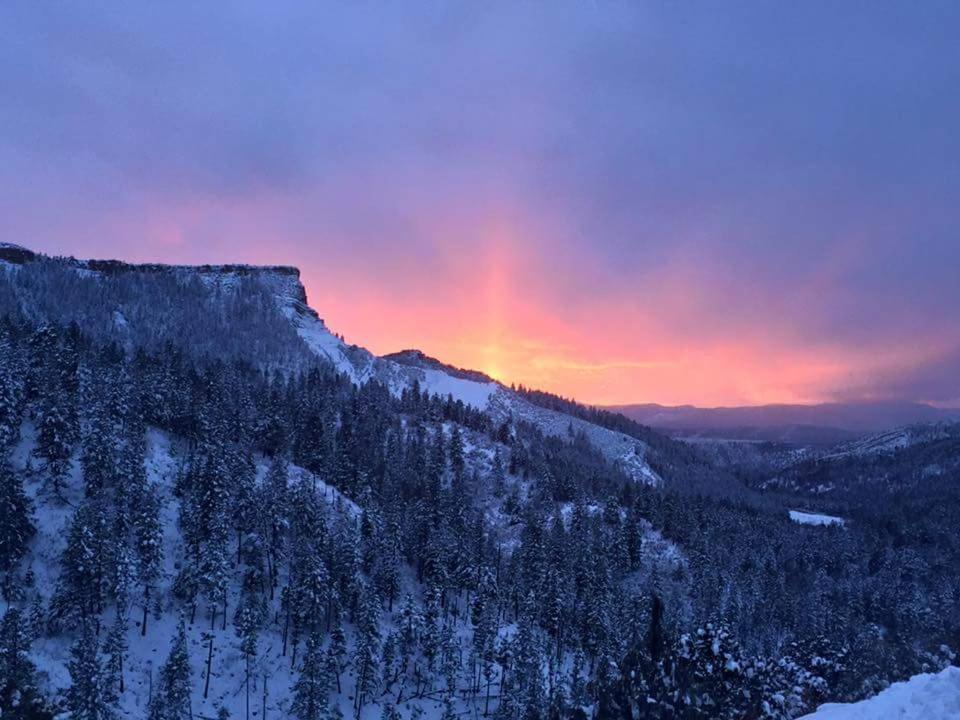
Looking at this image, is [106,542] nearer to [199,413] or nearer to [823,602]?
[199,413]

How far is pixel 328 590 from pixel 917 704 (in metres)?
67.3

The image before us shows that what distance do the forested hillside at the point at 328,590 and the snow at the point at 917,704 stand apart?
795 cm

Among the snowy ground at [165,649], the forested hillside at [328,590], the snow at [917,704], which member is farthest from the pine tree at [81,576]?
the snow at [917,704]

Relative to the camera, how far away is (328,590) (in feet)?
243

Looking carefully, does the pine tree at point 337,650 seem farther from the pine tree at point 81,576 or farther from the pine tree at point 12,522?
the pine tree at point 12,522

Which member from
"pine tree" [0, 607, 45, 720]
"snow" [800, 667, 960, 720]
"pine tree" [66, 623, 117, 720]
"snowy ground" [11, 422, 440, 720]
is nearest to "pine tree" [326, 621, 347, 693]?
"snowy ground" [11, 422, 440, 720]

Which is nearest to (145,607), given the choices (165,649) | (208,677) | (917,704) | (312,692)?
(165,649)

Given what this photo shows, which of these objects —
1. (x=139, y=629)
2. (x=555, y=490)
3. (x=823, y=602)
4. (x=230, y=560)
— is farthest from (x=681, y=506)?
(x=139, y=629)

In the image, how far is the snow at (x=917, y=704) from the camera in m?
16.0

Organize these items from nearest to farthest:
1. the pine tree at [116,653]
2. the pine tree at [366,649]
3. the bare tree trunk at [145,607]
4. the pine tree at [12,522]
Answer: the pine tree at [116,653] < the pine tree at [12,522] < the bare tree trunk at [145,607] < the pine tree at [366,649]

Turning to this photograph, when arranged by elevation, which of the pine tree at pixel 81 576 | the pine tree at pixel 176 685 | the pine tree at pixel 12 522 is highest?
the pine tree at pixel 12 522

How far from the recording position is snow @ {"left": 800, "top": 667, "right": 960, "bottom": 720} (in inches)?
629

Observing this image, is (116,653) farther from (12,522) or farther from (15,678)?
(12,522)

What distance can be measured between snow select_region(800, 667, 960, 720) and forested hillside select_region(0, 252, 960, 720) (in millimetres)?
7947
